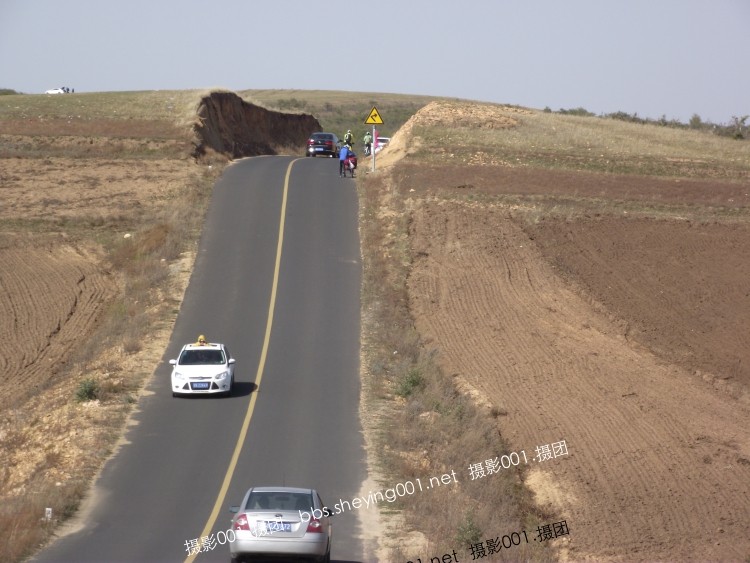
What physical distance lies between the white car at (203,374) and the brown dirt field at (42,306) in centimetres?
512

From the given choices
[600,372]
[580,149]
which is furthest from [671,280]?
[580,149]

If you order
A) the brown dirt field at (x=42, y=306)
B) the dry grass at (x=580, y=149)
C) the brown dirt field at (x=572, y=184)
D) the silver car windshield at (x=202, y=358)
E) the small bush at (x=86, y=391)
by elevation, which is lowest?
the brown dirt field at (x=42, y=306)

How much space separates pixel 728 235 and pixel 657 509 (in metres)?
21.7

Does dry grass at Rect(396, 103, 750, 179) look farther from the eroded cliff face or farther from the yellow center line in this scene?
the yellow center line

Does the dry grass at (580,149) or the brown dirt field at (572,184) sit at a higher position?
the dry grass at (580,149)

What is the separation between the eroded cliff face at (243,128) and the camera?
54.3 m

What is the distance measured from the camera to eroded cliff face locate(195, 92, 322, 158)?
178ft

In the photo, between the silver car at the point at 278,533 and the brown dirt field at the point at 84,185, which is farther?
the brown dirt field at the point at 84,185

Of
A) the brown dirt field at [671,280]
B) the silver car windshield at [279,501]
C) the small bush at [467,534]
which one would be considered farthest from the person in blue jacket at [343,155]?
the silver car windshield at [279,501]

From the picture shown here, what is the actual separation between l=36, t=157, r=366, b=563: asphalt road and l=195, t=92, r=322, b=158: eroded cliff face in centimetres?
1688

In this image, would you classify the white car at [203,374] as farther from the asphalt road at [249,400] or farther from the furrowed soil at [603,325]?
the furrowed soil at [603,325]

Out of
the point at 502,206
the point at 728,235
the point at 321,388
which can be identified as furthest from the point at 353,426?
the point at 728,235

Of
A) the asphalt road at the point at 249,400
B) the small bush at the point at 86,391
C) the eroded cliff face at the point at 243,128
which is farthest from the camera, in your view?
the eroded cliff face at the point at 243,128

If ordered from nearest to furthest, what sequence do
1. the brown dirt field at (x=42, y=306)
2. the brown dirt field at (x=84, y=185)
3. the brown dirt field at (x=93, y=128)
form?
1. the brown dirt field at (x=42, y=306)
2. the brown dirt field at (x=84, y=185)
3. the brown dirt field at (x=93, y=128)
